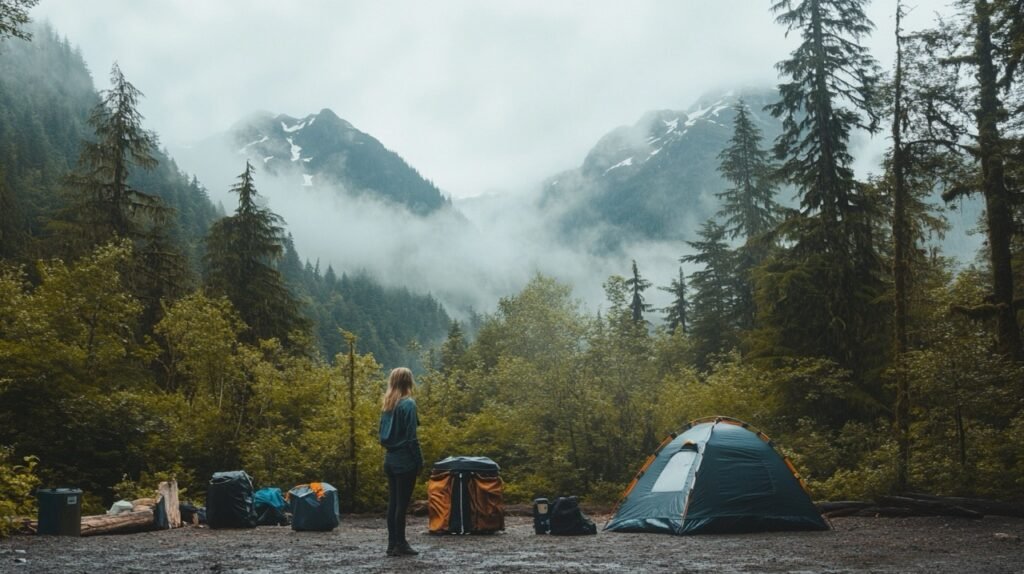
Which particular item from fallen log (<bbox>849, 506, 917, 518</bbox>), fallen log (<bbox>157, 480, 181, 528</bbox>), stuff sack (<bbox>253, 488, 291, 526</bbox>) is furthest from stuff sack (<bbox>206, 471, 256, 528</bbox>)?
fallen log (<bbox>849, 506, 917, 518</bbox>)

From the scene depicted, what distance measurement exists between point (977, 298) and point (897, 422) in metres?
4.66

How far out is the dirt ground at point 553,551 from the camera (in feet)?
25.0

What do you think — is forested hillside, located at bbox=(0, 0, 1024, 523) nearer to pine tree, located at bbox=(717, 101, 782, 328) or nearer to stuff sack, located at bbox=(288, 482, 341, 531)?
stuff sack, located at bbox=(288, 482, 341, 531)

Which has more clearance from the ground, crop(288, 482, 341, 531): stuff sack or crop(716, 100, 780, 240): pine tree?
crop(716, 100, 780, 240): pine tree

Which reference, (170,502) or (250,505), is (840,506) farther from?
(170,502)

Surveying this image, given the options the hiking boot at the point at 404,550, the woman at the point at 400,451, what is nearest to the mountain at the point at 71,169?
the woman at the point at 400,451

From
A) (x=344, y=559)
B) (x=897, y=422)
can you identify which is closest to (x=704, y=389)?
(x=897, y=422)

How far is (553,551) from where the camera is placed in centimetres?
946

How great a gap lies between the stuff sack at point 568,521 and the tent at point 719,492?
2.18ft

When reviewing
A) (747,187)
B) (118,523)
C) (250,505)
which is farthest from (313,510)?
(747,187)

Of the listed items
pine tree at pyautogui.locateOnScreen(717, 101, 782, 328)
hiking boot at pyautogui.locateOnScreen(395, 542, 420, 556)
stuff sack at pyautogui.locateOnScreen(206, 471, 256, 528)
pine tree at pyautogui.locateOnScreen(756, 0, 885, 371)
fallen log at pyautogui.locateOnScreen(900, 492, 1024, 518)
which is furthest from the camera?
pine tree at pyautogui.locateOnScreen(717, 101, 782, 328)

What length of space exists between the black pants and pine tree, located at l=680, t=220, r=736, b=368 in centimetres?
2684

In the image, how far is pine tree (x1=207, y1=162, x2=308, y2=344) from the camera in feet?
99.1

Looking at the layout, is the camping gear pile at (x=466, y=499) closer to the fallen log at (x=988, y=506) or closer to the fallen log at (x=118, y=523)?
the fallen log at (x=118, y=523)
